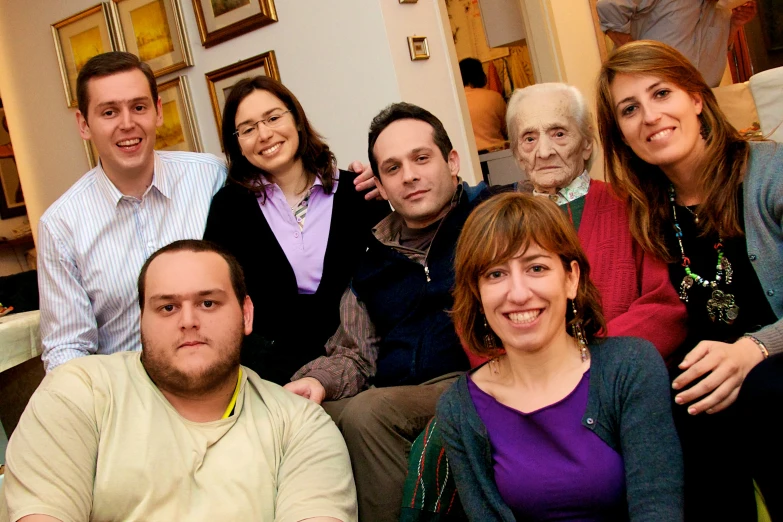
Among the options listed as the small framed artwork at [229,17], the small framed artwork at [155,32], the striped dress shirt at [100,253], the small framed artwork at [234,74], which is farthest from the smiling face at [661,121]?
the small framed artwork at [155,32]

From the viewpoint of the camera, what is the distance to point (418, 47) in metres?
3.53

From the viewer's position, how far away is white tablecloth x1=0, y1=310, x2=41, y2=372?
2553 millimetres

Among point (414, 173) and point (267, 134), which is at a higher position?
point (267, 134)

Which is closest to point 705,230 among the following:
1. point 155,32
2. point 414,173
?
point 414,173

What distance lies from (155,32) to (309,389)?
2722 mm

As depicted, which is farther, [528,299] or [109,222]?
[109,222]

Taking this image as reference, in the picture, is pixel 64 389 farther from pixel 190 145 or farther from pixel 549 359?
pixel 190 145

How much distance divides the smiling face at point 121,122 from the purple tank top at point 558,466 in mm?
1599

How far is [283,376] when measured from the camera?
2.37 meters

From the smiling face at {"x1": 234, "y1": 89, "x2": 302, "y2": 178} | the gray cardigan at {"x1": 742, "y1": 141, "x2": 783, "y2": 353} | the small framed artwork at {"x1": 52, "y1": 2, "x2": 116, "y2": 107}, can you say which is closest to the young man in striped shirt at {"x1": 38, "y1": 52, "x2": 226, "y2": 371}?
the smiling face at {"x1": 234, "y1": 89, "x2": 302, "y2": 178}

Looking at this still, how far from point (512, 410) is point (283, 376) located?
3.19 feet

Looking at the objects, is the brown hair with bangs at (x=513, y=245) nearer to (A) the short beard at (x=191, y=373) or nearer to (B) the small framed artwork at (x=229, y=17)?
(A) the short beard at (x=191, y=373)

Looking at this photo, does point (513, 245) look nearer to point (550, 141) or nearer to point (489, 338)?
point (489, 338)

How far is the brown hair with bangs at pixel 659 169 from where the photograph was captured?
178 cm
